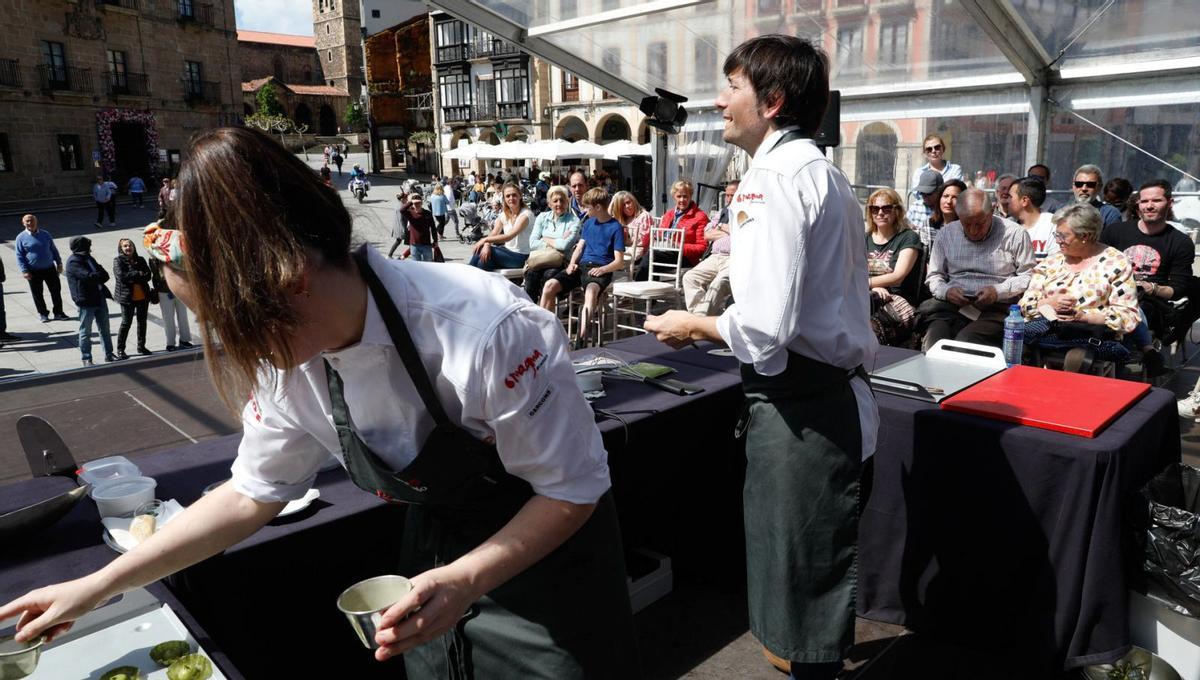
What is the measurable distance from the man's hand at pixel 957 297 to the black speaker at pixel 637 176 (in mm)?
14778

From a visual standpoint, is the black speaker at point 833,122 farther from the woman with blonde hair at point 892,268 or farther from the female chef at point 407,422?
the female chef at point 407,422

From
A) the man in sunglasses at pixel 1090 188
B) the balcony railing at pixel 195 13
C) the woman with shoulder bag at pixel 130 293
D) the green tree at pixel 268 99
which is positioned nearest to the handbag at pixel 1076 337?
the man in sunglasses at pixel 1090 188

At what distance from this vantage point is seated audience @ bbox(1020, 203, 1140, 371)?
14.1 feet

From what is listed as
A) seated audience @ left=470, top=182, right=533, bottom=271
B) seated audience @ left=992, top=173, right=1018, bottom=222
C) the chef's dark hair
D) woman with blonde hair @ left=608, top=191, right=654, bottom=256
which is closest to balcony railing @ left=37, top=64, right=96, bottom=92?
seated audience @ left=470, top=182, right=533, bottom=271

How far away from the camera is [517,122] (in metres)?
39.8

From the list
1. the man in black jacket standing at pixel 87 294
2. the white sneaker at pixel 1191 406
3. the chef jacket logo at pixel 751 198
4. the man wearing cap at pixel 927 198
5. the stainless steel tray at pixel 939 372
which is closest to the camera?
the chef jacket logo at pixel 751 198

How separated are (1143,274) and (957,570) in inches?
159

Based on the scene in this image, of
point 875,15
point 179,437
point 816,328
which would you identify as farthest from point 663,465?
point 875,15

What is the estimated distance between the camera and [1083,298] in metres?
4.39

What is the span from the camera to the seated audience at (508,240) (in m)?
8.03

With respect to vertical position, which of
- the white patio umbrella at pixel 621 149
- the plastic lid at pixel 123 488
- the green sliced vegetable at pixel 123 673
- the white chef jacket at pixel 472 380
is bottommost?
the green sliced vegetable at pixel 123 673

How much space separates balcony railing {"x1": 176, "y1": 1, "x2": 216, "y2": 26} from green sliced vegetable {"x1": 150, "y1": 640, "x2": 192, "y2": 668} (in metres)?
40.1

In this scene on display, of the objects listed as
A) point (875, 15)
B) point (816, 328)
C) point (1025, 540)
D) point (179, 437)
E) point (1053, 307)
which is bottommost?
point (179, 437)

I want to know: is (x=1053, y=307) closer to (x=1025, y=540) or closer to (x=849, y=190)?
(x=1025, y=540)
